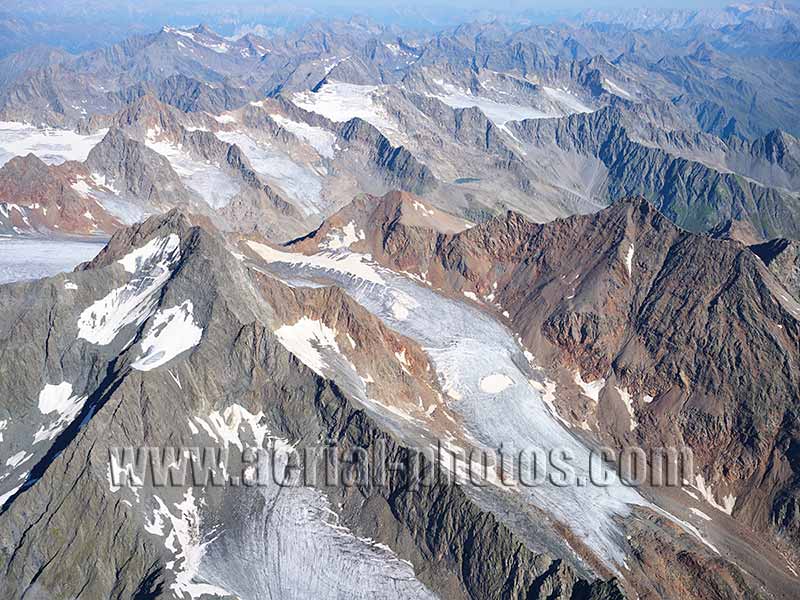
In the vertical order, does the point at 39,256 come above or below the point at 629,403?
above

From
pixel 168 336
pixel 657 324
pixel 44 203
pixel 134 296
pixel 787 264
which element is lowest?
pixel 44 203

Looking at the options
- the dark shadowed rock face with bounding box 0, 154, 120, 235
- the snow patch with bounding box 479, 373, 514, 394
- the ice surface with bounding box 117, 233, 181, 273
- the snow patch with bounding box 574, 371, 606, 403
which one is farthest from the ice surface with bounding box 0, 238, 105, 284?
the snow patch with bounding box 574, 371, 606, 403

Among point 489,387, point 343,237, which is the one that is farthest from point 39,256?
point 489,387

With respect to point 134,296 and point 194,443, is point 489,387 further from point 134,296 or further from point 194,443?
point 134,296

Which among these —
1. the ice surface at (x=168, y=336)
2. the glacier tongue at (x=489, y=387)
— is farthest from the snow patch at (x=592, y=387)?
the ice surface at (x=168, y=336)

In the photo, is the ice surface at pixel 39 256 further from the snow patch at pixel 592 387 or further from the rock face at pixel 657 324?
the snow patch at pixel 592 387
